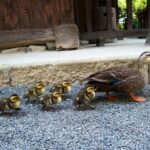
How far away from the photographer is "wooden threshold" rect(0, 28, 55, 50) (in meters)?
Result: 5.50

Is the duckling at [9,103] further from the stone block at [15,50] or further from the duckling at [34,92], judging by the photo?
the stone block at [15,50]

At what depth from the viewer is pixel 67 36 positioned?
218 inches

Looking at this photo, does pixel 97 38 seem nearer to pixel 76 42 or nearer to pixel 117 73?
pixel 76 42

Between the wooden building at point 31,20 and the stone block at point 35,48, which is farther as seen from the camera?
the stone block at point 35,48

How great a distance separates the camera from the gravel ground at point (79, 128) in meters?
2.72

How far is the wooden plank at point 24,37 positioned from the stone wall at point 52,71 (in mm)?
864

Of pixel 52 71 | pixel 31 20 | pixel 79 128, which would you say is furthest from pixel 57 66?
pixel 79 128

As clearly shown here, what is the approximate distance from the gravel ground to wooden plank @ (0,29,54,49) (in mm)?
1715

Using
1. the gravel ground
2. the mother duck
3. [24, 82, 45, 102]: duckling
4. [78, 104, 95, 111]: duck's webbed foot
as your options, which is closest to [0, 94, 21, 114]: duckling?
the gravel ground

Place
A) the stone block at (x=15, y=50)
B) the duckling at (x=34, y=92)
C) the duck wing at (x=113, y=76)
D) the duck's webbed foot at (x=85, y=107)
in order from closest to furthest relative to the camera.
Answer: the duck's webbed foot at (x=85, y=107)
the duck wing at (x=113, y=76)
the duckling at (x=34, y=92)
the stone block at (x=15, y=50)

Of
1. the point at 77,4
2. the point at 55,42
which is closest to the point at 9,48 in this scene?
the point at 55,42

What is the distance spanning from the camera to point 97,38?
5836 millimetres

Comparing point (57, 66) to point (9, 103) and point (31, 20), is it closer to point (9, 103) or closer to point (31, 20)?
point (31, 20)

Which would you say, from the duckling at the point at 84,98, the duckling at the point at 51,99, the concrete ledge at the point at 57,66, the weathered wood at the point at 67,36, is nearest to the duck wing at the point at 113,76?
the duckling at the point at 84,98
